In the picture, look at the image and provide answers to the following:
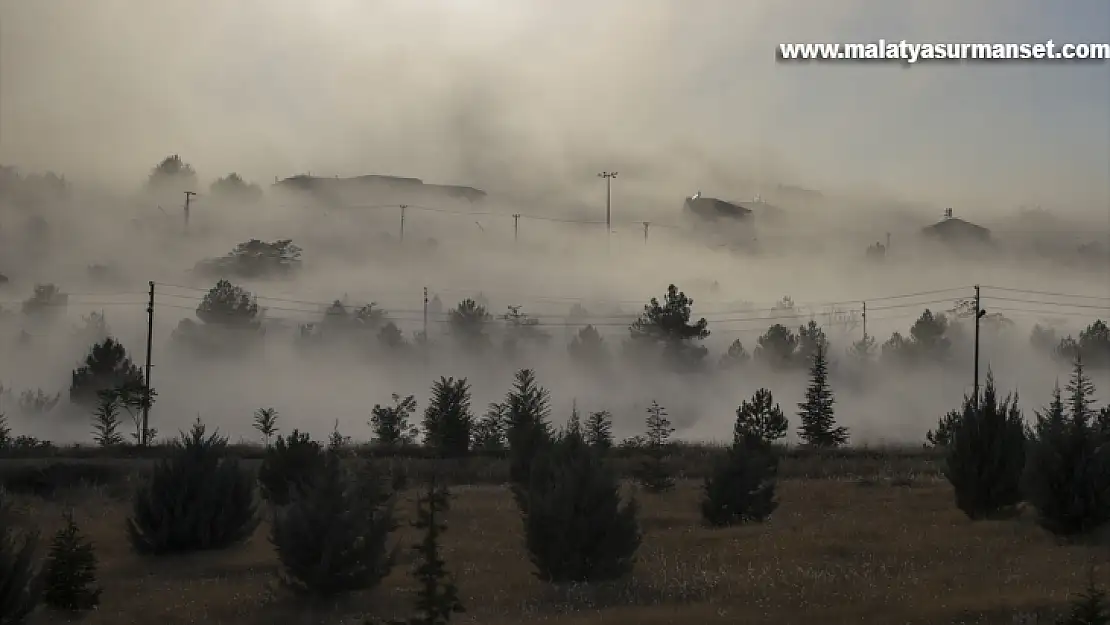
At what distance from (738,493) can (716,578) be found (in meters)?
10.5

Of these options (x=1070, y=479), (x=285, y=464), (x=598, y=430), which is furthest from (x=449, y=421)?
(x=1070, y=479)

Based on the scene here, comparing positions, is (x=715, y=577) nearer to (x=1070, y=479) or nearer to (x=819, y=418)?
(x=1070, y=479)

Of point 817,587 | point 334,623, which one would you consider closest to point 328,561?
point 334,623

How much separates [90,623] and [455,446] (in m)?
42.6

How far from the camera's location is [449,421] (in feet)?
199

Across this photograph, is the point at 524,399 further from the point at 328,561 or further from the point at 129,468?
the point at 328,561

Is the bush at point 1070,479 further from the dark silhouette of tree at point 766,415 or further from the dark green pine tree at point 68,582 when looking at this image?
the dark silhouette of tree at point 766,415

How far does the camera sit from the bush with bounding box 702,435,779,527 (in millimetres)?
29656

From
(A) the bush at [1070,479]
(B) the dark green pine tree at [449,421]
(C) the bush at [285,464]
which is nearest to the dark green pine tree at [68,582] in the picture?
(C) the bush at [285,464]

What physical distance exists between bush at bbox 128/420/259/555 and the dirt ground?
583 mm

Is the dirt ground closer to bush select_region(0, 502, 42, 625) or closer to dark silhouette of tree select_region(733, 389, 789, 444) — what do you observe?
bush select_region(0, 502, 42, 625)

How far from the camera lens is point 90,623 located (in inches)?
660

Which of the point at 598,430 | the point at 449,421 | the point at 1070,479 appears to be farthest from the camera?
the point at 449,421

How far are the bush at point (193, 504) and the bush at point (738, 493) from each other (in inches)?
510
